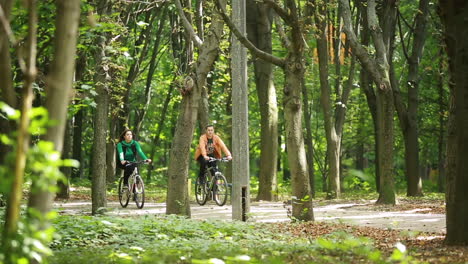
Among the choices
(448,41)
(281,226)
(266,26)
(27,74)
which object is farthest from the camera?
(266,26)

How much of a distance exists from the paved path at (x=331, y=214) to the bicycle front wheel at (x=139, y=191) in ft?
0.72

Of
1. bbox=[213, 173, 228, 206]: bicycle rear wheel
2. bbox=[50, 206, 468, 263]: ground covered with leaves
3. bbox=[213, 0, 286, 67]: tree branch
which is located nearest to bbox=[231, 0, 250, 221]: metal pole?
bbox=[213, 0, 286, 67]: tree branch

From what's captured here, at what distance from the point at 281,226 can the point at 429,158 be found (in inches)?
1087

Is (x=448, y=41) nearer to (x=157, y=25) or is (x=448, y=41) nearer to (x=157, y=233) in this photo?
(x=157, y=233)

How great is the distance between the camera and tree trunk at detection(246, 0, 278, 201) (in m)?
24.3

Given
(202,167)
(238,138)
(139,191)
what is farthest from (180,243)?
(202,167)

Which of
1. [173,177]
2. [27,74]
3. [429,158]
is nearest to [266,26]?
[173,177]

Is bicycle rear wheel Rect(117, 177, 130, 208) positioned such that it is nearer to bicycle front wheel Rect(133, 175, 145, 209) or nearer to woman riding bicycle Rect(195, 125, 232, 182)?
bicycle front wheel Rect(133, 175, 145, 209)

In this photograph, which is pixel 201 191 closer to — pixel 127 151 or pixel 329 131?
pixel 127 151

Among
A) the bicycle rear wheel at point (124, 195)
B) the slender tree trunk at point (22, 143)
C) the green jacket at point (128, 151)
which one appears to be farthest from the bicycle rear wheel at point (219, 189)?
the slender tree trunk at point (22, 143)

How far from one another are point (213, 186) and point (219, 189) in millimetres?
178

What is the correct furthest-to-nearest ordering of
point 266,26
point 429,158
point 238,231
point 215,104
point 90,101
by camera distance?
point 429,158 → point 215,104 → point 266,26 → point 238,231 → point 90,101

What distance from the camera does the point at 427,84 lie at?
36.4 m

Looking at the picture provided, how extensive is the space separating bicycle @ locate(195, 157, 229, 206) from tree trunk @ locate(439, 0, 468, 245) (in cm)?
1106
